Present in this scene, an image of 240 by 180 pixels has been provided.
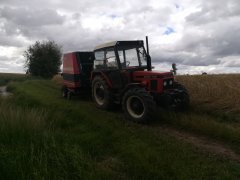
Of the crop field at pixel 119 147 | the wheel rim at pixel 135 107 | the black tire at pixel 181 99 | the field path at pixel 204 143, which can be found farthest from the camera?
the black tire at pixel 181 99

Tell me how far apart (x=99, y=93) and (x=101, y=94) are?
0.13 m

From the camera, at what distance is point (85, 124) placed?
942 cm

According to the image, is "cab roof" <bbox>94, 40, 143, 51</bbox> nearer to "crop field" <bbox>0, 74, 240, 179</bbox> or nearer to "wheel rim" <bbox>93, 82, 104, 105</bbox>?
"wheel rim" <bbox>93, 82, 104, 105</bbox>

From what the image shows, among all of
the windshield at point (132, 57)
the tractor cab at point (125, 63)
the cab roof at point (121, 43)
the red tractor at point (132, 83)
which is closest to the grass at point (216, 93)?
the red tractor at point (132, 83)

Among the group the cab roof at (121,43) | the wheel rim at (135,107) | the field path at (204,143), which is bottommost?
the field path at (204,143)

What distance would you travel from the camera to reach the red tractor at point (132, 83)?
973cm

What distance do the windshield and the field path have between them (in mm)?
3099

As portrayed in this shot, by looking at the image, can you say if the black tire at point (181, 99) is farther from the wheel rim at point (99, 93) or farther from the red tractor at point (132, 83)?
the wheel rim at point (99, 93)

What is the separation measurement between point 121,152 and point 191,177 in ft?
6.06

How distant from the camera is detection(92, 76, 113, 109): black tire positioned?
37.5ft

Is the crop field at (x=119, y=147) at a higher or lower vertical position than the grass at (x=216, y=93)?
lower

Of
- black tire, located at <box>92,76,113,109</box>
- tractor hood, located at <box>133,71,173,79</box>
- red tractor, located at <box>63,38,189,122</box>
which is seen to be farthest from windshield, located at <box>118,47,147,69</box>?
black tire, located at <box>92,76,113,109</box>

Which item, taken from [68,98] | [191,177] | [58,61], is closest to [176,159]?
[191,177]

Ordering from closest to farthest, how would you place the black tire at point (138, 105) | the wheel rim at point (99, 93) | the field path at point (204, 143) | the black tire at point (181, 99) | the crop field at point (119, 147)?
the crop field at point (119, 147) < the field path at point (204, 143) < the black tire at point (138, 105) < the black tire at point (181, 99) < the wheel rim at point (99, 93)
